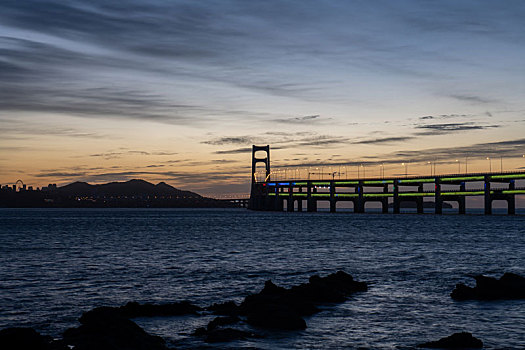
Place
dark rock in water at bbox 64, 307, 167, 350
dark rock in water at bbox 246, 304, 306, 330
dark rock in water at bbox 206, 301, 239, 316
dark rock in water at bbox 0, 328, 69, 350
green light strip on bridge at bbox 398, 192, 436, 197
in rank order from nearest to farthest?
dark rock in water at bbox 0, 328, 69, 350
dark rock in water at bbox 64, 307, 167, 350
dark rock in water at bbox 246, 304, 306, 330
dark rock in water at bbox 206, 301, 239, 316
green light strip on bridge at bbox 398, 192, 436, 197

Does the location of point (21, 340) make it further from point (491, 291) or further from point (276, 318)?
point (491, 291)

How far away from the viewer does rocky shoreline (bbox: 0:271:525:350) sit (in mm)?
18344

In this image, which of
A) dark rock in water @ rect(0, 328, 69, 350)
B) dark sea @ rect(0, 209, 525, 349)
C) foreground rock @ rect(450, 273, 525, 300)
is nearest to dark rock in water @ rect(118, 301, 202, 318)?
dark sea @ rect(0, 209, 525, 349)

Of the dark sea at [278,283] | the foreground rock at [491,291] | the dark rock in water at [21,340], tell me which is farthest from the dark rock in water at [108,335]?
the foreground rock at [491,291]

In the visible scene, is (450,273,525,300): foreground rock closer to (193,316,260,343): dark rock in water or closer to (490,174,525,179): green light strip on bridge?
(193,316,260,343): dark rock in water

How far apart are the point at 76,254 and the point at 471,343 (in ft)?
137

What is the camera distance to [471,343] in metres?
20.0

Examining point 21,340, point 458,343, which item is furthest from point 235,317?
point 21,340

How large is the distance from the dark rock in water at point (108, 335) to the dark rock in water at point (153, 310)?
373cm

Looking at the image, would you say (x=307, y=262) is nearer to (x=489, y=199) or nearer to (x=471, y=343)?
(x=471, y=343)

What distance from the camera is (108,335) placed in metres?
19.0

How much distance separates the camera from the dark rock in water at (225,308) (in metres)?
25.3

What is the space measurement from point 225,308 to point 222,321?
280 cm

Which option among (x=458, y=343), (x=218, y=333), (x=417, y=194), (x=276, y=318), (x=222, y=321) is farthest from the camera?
(x=417, y=194)
